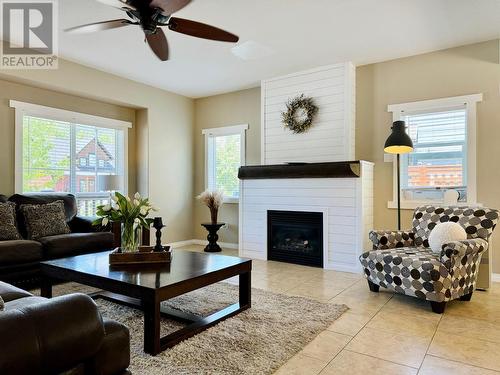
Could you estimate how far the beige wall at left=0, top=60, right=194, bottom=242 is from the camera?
14.9 ft

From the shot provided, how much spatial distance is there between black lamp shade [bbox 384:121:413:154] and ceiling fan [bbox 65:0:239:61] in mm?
2197

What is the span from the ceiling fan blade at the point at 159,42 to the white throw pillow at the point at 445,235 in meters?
3.01

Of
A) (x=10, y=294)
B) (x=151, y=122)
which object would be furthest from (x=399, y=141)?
(x=151, y=122)

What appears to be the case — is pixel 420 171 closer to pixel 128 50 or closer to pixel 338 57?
pixel 338 57

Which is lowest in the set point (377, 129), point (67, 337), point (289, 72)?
point (67, 337)

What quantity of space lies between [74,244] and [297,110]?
11.3ft

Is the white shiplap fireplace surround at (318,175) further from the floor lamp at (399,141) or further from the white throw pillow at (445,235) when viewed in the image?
the white throw pillow at (445,235)

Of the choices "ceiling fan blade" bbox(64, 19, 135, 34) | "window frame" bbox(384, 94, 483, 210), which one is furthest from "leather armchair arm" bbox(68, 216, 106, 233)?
"window frame" bbox(384, 94, 483, 210)

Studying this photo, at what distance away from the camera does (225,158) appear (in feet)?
20.7

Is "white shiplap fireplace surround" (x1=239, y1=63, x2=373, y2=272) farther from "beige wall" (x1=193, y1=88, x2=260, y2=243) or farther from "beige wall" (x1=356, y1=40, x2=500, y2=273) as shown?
"beige wall" (x1=193, y1=88, x2=260, y2=243)

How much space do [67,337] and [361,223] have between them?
12.5 feet

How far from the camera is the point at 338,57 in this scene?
4.52 meters

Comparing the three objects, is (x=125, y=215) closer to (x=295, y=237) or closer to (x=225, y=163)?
(x=295, y=237)

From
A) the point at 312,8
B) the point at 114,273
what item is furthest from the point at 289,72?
the point at 114,273
